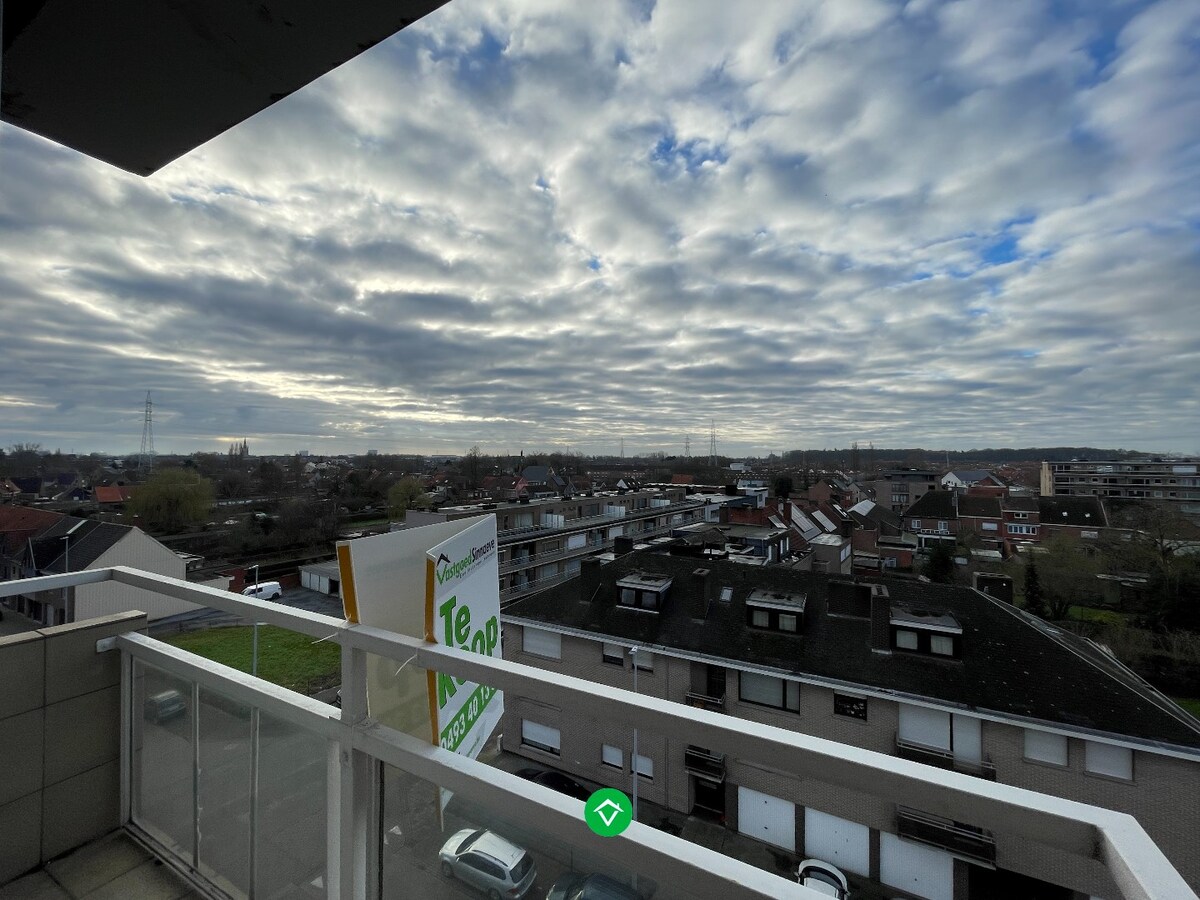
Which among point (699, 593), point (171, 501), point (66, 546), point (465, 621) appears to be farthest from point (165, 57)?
point (171, 501)

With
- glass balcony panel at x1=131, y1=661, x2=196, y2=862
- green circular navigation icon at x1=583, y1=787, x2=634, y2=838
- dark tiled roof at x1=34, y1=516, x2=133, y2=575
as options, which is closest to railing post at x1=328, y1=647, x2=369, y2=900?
green circular navigation icon at x1=583, y1=787, x2=634, y2=838

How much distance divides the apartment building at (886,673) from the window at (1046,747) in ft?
0.05

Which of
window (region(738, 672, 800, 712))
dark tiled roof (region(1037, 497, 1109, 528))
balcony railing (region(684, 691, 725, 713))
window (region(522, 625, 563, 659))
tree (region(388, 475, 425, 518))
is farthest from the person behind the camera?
tree (region(388, 475, 425, 518))

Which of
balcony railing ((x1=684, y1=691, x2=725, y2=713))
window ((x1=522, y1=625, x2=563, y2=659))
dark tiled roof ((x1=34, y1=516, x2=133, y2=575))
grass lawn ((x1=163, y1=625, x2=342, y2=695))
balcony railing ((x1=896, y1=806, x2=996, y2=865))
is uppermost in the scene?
grass lawn ((x1=163, y1=625, x2=342, y2=695))

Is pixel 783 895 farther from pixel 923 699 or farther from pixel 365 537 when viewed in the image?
pixel 923 699

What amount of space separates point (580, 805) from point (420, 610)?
642 millimetres

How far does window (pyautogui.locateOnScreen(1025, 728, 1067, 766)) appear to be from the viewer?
19.4 ft

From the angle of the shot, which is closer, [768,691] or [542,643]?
[768,691]

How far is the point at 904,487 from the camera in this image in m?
47.2

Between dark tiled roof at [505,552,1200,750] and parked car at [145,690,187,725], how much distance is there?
718 centimetres

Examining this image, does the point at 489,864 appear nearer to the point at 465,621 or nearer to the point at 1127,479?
the point at 465,621

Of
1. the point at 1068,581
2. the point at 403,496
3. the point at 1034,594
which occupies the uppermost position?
the point at 403,496

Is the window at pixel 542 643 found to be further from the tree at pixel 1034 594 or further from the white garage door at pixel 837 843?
the tree at pixel 1034 594

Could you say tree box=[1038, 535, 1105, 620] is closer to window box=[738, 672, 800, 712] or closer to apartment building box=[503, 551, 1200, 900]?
apartment building box=[503, 551, 1200, 900]
